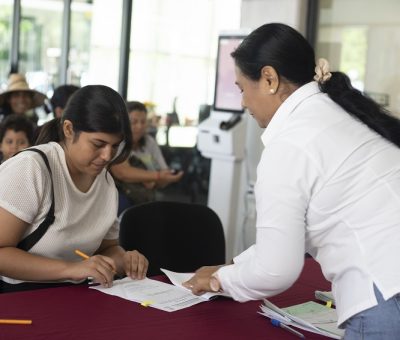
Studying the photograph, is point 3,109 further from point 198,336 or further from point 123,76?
point 198,336

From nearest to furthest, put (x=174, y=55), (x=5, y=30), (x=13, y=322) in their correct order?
(x=13, y=322) < (x=174, y=55) < (x=5, y=30)

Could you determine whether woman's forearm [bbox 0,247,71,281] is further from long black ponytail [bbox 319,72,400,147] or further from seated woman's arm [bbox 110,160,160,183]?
seated woman's arm [bbox 110,160,160,183]

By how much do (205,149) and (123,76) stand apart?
170 centimetres

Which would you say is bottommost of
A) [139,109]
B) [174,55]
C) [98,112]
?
[139,109]

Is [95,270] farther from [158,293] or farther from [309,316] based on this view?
[309,316]

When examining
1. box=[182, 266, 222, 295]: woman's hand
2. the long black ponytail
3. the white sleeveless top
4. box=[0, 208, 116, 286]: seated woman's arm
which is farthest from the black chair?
the long black ponytail

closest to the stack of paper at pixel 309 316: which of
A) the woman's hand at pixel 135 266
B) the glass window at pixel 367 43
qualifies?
the woman's hand at pixel 135 266

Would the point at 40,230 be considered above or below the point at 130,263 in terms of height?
above

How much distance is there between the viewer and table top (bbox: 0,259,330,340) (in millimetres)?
1687

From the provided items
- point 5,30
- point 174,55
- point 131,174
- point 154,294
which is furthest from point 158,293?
point 5,30

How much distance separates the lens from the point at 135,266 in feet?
7.36

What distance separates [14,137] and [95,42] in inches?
134

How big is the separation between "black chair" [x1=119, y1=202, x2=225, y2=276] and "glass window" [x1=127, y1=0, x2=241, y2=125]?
149 inches

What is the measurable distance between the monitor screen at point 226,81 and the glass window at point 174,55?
41.6 inches
